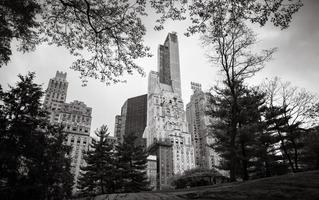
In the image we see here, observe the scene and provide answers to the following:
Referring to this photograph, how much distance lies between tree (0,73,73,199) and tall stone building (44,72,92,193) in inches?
2930

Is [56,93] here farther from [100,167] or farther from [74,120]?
[100,167]

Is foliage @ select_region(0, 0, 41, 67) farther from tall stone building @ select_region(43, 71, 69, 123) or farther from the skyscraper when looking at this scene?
tall stone building @ select_region(43, 71, 69, 123)

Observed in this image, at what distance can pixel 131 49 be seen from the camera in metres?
9.76

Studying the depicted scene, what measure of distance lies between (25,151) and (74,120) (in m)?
94.0

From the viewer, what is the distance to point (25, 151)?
14.7m

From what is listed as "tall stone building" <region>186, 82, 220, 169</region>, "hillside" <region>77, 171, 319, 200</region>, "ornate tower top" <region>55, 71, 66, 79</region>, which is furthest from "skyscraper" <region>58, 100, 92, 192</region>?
"hillside" <region>77, 171, 319, 200</region>

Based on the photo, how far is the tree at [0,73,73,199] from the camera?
13320mm

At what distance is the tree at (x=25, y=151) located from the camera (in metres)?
13.3

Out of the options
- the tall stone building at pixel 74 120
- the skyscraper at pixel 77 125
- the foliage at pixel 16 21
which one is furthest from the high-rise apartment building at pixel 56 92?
the foliage at pixel 16 21

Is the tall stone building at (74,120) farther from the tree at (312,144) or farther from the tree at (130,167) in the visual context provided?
the tree at (312,144)

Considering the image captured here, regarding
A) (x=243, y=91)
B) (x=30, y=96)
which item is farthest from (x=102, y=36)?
(x=243, y=91)

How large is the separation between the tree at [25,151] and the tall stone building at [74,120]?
2930 inches

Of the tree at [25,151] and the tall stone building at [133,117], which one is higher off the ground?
the tall stone building at [133,117]

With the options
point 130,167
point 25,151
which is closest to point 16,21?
point 25,151
